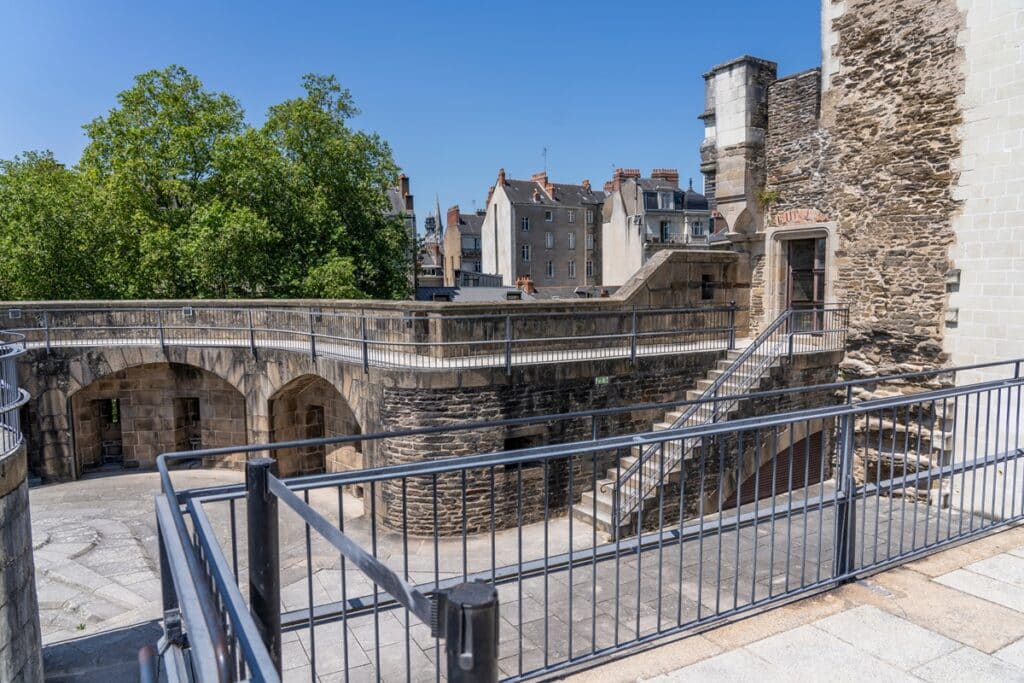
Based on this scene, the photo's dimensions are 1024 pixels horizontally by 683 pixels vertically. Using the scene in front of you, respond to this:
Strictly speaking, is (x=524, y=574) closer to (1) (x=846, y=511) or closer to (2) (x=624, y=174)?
(1) (x=846, y=511)

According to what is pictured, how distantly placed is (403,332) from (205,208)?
13.3m

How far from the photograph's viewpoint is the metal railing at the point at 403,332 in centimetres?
1238

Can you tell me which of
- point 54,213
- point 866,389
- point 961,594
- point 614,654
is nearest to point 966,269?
point 866,389

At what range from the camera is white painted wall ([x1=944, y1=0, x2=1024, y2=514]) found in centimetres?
965

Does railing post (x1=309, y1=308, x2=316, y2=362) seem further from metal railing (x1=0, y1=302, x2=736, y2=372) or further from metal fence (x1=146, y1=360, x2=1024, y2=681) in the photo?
metal fence (x1=146, y1=360, x2=1024, y2=681)

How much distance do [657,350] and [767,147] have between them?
4515 millimetres

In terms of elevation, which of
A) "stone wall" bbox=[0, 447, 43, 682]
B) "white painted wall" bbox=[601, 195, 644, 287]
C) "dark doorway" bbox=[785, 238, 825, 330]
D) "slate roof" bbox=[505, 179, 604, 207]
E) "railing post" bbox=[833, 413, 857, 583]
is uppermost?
"slate roof" bbox=[505, 179, 604, 207]

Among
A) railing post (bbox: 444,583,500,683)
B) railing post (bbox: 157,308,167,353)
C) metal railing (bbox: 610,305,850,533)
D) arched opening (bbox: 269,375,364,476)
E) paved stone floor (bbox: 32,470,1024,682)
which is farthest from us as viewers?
railing post (bbox: 157,308,167,353)

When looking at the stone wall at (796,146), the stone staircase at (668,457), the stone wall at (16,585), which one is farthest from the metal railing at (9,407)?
the stone wall at (796,146)

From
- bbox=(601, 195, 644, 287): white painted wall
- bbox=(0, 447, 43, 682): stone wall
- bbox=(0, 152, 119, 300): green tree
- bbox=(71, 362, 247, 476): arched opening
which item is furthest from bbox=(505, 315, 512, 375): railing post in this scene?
bbox=(601, 195, 644, 287): white painted wall

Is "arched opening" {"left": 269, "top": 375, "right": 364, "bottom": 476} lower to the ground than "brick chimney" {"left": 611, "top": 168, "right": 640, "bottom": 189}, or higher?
lower

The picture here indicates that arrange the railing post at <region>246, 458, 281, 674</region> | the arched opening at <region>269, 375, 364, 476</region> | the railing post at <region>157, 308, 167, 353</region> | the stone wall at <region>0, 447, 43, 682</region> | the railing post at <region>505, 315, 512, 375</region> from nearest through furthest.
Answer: the railing post at <region>246, 458, 281, 674</region> → the stone wall at <region>0, 447, 43, 682</region> → the railing post at <region>505, 315, 512, 375</region> → the arched opening at <region>269, 375, 364, 476</region> → the railing post at <region>157, 308, 167, 353</region>

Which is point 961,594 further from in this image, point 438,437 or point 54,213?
point 54,213

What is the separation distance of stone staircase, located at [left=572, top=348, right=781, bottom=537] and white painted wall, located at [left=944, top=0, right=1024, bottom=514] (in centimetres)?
336
